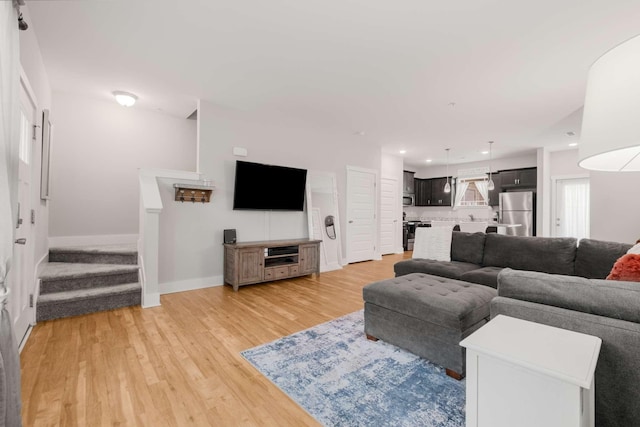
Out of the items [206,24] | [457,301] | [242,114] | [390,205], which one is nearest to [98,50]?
[206,24]

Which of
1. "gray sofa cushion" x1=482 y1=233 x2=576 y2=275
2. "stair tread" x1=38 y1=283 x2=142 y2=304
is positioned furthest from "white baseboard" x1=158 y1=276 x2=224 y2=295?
"gray sofa cushion" x1=482 y1=233 x2=576 y2=275

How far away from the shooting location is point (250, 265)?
13.7 feet

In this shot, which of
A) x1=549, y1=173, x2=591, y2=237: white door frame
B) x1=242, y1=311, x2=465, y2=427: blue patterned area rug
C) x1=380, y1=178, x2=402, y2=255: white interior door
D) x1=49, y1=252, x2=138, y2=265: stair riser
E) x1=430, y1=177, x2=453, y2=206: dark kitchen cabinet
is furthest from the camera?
x1=430, y1=177, x2=453, y2=206: dark kitchen cabinet

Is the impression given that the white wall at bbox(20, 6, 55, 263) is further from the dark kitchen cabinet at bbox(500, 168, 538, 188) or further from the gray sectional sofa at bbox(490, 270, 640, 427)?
the dark kitchen cabinet at bbox(500, 168, 538, 188)

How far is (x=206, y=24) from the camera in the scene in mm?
2488

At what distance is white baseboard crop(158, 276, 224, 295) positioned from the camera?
12.9ft

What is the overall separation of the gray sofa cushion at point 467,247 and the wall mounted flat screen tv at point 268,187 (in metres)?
2.60

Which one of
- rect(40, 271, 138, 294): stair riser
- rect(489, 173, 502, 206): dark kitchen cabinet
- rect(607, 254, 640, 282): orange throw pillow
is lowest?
rect(40, 271, 138, 294): stair riser

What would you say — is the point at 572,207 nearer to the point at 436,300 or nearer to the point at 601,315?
the point at 436,300

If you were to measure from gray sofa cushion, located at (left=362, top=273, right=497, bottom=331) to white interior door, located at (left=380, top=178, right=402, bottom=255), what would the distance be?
→ 475 cm

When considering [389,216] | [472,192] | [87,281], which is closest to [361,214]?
[389,216]

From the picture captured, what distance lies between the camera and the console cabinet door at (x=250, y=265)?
409 cm

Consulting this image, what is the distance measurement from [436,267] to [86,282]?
4110 millimetres

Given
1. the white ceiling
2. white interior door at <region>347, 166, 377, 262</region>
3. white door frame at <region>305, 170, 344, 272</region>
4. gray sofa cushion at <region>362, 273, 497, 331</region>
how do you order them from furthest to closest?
1. white interior door at <region>347, 166, 377, 262</region>
2. white door frame at <region>305, 170, 344, 272</region>
3. the white ceiling
4. gray sofa cushion at <region>362, 273, 497, 331</region>
